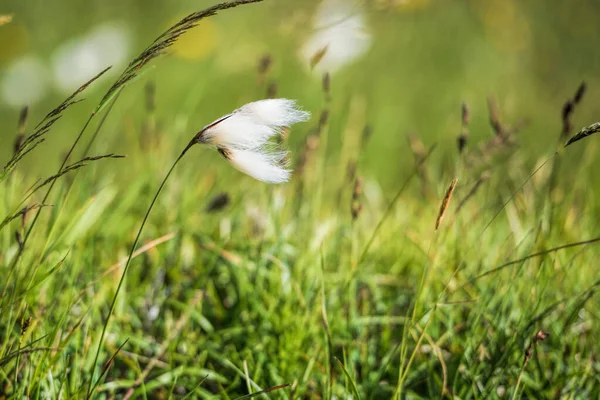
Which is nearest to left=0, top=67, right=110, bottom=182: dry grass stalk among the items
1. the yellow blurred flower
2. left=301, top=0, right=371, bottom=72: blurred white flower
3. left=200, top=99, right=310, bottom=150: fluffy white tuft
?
left=200, top=99, right=310, bottom=150: fluffy white tuft

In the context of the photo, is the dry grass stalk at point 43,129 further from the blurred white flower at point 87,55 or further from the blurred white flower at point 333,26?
the blurred white flower at point 87,55

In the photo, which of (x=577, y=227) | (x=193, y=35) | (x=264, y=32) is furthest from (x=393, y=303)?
(x=193, y=35)

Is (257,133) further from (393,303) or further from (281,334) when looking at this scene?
(393,303)

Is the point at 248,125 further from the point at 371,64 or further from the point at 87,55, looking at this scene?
the point at 87,55

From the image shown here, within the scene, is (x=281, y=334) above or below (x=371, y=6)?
below

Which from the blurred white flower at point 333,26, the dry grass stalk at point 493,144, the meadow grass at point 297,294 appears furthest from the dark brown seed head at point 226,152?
the dry grass stalk at point 493,144

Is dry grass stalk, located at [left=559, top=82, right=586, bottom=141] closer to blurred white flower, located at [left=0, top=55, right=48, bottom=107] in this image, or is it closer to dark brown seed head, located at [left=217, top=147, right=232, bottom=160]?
dark brown seed head, located at [left=217, top=147, right=232, bottom=160]
